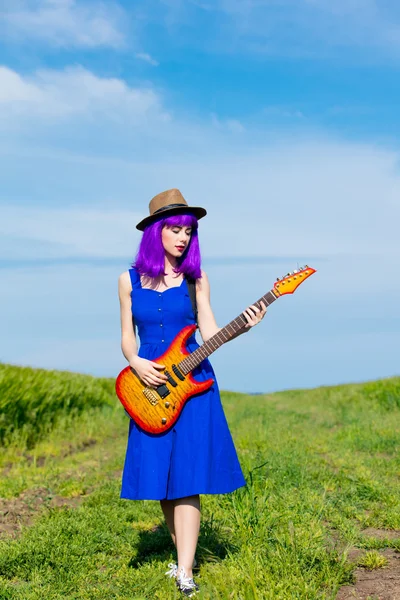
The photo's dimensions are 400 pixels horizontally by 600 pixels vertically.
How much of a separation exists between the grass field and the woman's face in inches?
83.8

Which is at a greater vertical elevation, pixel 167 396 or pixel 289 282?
pixel 289 282

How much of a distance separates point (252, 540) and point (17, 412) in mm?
9138

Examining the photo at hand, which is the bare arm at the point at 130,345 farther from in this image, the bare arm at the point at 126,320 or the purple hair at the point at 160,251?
the purple hair at the point at 160,251

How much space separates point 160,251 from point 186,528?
6.46 feet

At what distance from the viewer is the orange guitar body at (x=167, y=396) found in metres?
4.73

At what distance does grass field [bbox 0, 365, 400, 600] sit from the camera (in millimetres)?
4672

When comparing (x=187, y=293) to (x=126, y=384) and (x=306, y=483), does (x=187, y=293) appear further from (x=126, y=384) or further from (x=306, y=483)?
(x=306, y=483)

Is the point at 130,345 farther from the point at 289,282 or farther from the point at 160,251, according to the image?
the point at 289,282

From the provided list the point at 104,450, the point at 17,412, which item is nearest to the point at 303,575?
the point at 104,450

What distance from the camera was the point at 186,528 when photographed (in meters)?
4.71

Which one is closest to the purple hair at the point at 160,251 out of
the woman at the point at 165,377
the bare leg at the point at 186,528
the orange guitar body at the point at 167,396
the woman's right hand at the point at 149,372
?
the woman at the point at 165,377

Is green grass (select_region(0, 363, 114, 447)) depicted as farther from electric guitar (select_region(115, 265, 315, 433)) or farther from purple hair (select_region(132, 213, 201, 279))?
purple hair (select_region(132, 213, 201, 279))

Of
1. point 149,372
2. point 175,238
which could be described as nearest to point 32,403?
point 149,372

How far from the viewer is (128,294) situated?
5.09 metres
